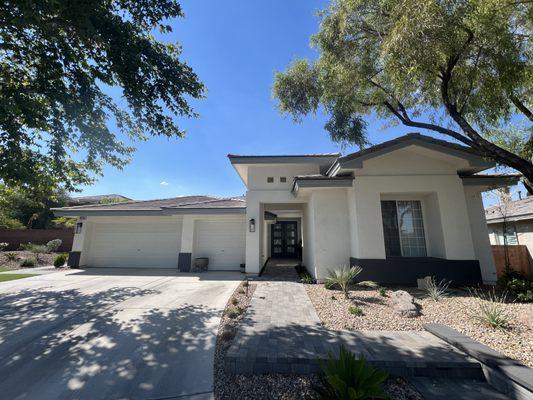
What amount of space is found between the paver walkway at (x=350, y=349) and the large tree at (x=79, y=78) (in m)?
6.35

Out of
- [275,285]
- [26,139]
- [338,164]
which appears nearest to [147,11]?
[26,139]

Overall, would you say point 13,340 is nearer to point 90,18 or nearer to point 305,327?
point 305,327

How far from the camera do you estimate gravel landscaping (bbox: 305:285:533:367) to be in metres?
4.19

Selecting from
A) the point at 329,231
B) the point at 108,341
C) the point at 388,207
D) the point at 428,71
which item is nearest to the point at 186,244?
the point at 329,231

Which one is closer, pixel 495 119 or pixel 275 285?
pixel 495 119

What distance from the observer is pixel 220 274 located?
1171cm

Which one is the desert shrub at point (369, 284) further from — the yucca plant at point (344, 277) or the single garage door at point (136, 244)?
the single garage door at point (136, 244)

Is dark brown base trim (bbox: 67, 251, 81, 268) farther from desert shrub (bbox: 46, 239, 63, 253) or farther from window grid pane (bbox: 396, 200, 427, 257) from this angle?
window grid pane (bbox: 396, 200, 427, 257)

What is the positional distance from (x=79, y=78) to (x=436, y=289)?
11.6 m

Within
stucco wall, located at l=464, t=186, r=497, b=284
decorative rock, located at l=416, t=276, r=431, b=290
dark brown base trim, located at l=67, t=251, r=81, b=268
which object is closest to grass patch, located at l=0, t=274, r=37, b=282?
dark brown base trim, located at l=67, t=251, r=81, b=268

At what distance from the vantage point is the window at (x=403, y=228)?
372 inches

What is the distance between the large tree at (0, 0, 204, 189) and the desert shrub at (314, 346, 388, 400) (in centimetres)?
723

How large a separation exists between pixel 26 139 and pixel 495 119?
13468 millimetres

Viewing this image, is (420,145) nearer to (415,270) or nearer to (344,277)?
(415,270)
